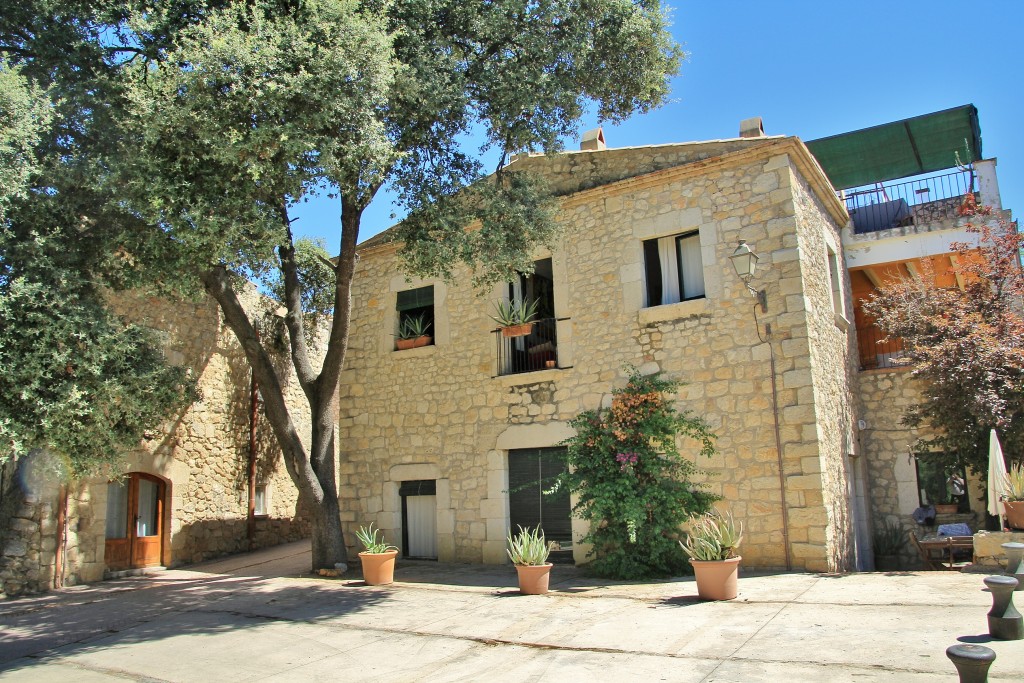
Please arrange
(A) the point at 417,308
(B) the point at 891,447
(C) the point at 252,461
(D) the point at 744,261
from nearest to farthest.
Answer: (D) the point at 744,261, (B) the point at 891,447, (A) the point at 417,308, (C) the point at 252,461

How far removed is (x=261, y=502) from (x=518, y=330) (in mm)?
6847

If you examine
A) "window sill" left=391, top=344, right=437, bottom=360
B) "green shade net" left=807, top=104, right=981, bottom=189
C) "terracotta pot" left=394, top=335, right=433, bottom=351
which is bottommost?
"window sill" left=391, top=344, right=437, bottom=360

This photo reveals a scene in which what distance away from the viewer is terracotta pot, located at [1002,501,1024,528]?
7.85m

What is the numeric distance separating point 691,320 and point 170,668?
7.10 m

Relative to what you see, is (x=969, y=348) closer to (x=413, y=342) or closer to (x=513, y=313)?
(x=513, y=313)

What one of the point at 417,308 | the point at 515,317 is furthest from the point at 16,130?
the point at 417,308

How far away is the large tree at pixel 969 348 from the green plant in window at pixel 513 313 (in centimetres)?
508

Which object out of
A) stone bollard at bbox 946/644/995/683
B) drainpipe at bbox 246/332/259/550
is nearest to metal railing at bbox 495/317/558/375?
drainpipe at bbox 246/332/259/550

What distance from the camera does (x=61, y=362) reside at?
23.9 feet

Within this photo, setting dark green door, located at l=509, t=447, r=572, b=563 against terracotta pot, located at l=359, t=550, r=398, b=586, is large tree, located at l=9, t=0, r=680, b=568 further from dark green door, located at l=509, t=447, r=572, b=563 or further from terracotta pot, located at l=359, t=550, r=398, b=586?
dark green door, located at l=509, t=447, r=572, b=563

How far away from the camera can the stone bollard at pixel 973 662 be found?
350 centimetres

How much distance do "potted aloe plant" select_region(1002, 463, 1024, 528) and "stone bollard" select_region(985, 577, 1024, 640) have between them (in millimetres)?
3491

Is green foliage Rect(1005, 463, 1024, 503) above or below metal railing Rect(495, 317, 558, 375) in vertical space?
below

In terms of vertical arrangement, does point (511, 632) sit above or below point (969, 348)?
below
